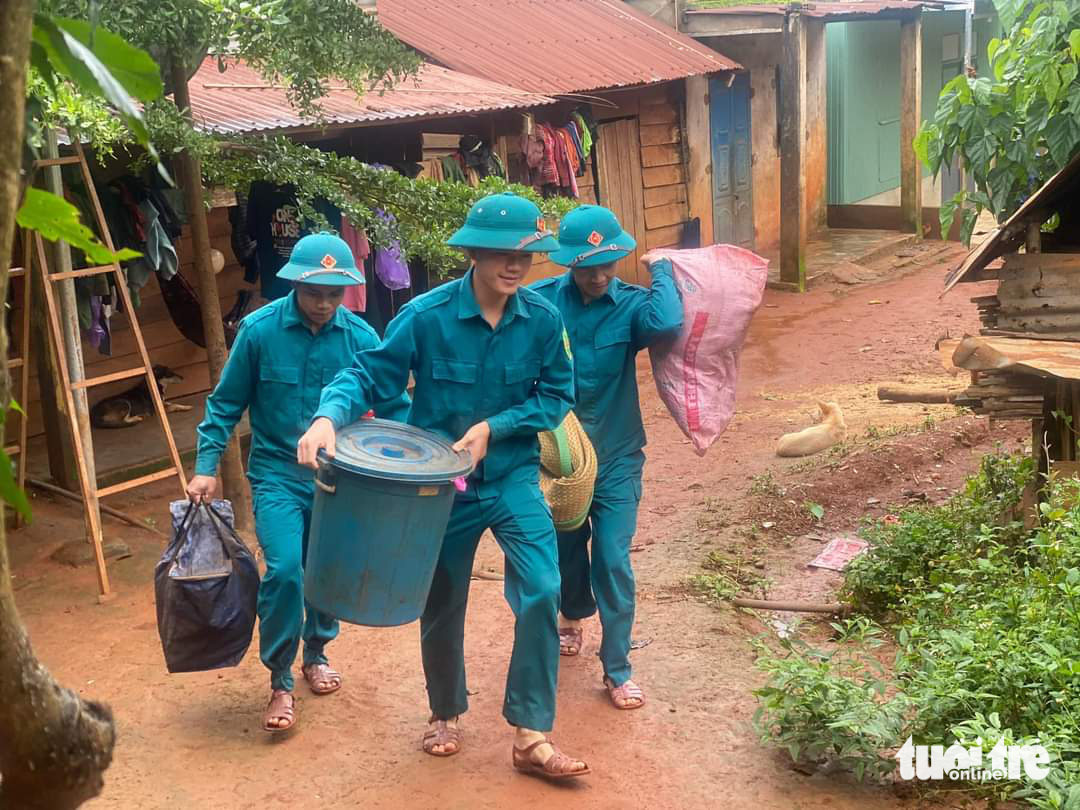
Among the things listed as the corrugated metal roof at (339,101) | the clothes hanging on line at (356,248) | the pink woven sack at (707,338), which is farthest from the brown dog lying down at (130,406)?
the pink woven sack at (707,338)

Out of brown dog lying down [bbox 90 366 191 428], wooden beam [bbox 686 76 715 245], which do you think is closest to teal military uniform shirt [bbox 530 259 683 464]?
brown dog lying down [bbox 90 366 191 428]

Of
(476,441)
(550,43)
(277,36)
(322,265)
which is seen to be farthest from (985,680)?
(550,43)

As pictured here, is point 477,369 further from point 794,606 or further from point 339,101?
point 339,101

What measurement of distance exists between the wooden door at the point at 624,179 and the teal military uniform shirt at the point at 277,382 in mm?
8922

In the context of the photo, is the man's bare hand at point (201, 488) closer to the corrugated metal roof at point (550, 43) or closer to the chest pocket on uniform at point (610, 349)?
the chest pocket on uniform at point (610, 349)

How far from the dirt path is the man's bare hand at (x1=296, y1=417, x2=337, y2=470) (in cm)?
129

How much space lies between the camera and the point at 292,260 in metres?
4.96

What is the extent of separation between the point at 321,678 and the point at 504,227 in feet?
7.09

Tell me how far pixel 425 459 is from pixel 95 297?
407cm

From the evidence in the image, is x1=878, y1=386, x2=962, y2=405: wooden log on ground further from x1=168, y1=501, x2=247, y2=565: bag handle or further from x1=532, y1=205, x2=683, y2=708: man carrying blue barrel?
x1=168, y1=501, x2=247, y2=565: bag handle

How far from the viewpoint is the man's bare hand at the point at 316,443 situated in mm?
3736

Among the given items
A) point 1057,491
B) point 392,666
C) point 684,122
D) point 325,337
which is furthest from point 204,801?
point 684,122

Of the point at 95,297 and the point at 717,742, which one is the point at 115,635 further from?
the point at 717,742

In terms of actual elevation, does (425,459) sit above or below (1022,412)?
above
